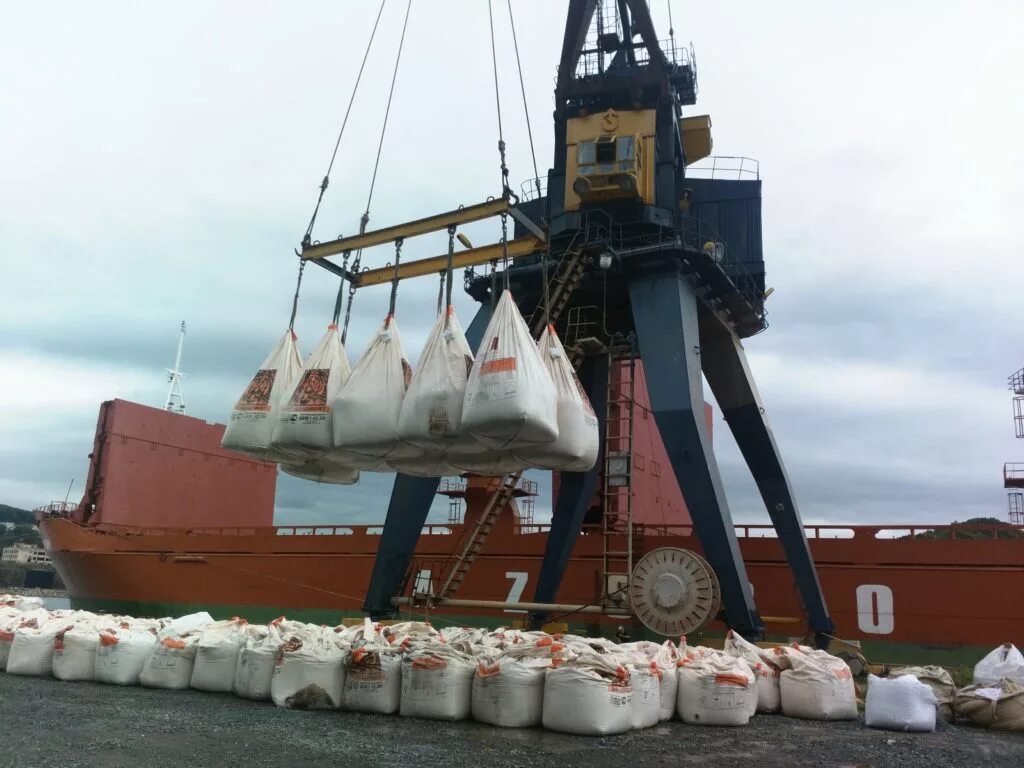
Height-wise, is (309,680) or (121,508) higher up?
(121,508)

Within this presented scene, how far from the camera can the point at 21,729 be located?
5.54 meters

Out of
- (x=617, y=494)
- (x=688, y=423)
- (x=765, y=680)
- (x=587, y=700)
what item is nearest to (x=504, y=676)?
(x=587, y=700)

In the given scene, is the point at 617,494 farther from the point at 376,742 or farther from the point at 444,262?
the point at 376,742

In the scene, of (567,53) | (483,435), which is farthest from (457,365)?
(567,53)

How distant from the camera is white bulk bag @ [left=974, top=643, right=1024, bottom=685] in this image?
25.1ft

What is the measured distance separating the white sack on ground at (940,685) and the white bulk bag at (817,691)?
63 centimetres

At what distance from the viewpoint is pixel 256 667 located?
7336 millimetres

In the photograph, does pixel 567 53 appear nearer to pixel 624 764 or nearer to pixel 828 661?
pixel 828 661

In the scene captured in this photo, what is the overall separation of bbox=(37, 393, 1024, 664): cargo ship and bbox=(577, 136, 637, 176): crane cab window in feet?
12.3

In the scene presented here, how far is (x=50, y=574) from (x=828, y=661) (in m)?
74.5

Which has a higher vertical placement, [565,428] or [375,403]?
[375,403]

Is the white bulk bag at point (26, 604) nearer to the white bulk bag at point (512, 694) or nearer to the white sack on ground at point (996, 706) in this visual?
the white bulk bag at point (512, 694)

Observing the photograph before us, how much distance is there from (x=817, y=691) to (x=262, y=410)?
18.5 feet

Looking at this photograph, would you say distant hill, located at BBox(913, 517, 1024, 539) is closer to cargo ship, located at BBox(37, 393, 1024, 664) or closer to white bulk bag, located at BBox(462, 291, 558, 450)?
cargo ship, located at BBox(37, 393, 1024, 664)
